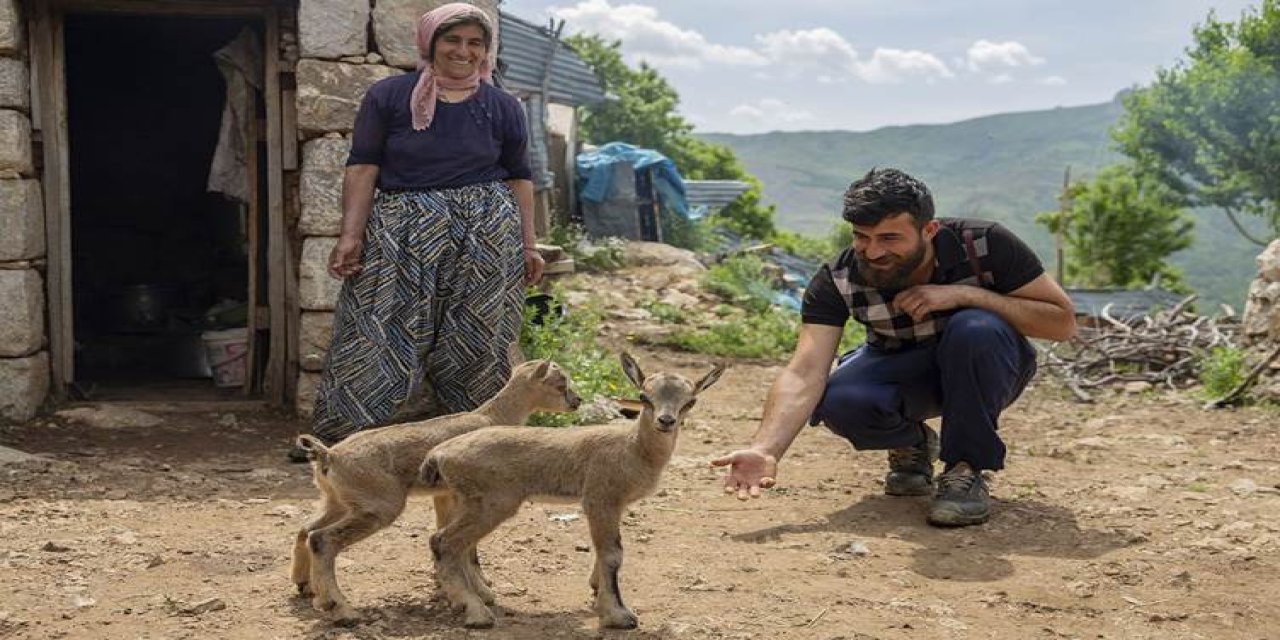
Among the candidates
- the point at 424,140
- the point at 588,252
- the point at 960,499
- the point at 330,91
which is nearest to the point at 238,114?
the point at 330,91

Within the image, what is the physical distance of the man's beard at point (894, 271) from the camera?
4977mm

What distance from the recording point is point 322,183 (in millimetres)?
7000

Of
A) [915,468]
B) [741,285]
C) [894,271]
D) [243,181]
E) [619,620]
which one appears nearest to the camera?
[619,620]

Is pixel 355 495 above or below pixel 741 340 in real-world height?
above

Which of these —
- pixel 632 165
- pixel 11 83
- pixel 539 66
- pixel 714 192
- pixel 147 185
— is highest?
pixel 539 66

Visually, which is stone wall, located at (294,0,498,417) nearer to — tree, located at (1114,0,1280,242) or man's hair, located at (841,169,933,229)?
man's hair, located at (841,169,933,229)

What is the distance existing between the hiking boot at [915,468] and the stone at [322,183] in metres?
3.32

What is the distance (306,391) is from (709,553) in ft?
10.9

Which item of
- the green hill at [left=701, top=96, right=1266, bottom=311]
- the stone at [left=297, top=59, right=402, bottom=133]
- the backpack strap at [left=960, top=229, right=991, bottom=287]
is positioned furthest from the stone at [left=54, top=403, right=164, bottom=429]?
the green hill at [left=701, top=96, right=1266, bottom=311]

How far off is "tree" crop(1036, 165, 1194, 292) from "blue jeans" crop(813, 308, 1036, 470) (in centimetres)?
3017

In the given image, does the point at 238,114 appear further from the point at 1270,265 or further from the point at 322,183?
the point at 1270,265

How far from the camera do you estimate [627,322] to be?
1219 cm

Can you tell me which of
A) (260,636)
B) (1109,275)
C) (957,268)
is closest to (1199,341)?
(957,268)

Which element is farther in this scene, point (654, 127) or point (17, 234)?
point (654, 127)
